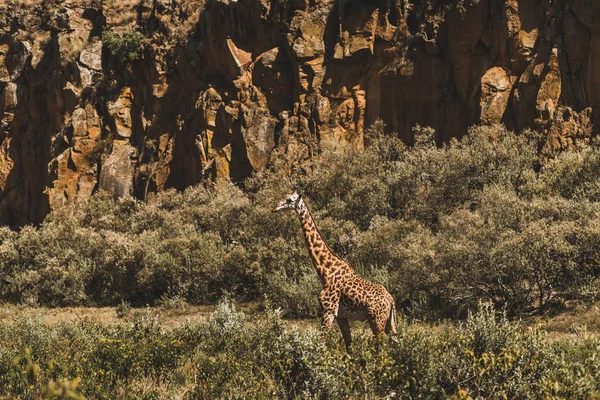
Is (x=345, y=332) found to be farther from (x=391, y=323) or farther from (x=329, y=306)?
(x=391, y=323)

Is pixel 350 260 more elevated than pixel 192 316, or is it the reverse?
pixel 350 260

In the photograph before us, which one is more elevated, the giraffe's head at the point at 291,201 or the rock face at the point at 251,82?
the rock face at the point at 251,82

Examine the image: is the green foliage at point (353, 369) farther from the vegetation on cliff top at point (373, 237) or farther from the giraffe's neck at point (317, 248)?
the vegetation on cliff top at point (373, 237)

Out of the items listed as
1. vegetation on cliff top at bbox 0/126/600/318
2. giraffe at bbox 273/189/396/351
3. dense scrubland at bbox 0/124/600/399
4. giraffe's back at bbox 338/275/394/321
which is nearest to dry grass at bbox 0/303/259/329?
dense scrubland at bbox 0/124/600/399

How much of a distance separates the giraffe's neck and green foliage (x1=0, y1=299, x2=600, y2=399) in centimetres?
145

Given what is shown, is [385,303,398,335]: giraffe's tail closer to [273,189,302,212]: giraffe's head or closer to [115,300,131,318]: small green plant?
[273,189,302,212]: giraffe's head

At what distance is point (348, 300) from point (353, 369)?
288cm

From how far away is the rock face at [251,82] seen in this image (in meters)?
26.2

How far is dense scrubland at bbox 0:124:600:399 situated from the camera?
8391mm

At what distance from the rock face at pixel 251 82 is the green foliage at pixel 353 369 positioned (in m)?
17.2

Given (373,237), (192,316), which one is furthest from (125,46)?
(373,237)

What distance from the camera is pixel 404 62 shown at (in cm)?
3034

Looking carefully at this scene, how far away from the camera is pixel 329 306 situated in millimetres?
11141

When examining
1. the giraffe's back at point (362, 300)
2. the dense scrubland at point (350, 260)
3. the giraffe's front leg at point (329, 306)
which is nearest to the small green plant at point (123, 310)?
the dense scrubland at point (350, 260)
